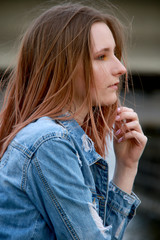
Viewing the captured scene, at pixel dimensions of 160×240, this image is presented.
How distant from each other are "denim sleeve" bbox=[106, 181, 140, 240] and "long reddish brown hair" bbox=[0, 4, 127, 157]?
26 cm

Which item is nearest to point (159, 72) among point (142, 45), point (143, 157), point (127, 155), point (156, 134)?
point (142, 45)

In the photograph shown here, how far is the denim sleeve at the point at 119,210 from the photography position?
1.05m

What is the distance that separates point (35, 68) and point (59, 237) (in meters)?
0.46

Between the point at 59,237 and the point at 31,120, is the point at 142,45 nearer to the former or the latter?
the point at 31,120

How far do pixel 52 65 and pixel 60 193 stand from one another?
369 millimetres

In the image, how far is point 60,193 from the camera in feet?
2.41

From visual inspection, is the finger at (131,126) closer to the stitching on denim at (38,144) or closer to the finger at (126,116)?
the finger at (126,116)

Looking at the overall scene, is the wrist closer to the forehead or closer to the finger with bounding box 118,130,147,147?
the finger with bounding box 118,130,147,147

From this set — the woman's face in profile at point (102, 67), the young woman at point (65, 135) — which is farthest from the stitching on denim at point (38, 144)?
the woman's face in profile at point (102, 67)

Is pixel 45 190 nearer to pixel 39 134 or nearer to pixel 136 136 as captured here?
pixel 39 134

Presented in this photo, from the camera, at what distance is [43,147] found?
0.76 m

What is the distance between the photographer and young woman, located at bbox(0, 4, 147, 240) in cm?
75

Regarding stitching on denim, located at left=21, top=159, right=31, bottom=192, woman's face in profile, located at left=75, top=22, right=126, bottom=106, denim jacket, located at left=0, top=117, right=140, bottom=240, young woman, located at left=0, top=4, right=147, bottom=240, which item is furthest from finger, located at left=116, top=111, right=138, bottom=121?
stitching on denim, located at left=21, top=159, right=31, bottom=192

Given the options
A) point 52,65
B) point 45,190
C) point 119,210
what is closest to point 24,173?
point 45,190
